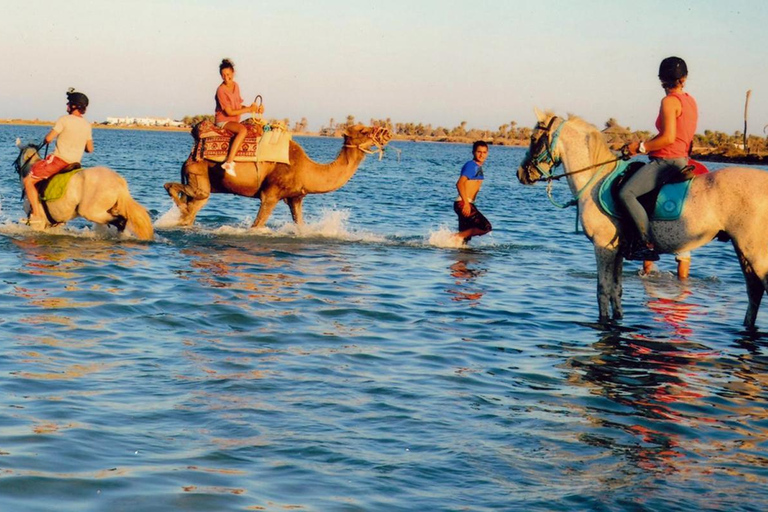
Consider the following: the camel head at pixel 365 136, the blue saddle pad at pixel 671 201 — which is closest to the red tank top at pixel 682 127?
the blue saddle pad at pixel 671 201

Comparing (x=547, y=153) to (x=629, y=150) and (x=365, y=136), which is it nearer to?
(x=629, y=150)

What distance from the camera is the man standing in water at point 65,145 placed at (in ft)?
46.4

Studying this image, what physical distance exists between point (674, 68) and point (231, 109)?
7930 mm

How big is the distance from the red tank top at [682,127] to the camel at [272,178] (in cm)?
698

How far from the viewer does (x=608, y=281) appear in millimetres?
10781

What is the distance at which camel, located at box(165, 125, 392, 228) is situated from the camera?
→ 644 inches

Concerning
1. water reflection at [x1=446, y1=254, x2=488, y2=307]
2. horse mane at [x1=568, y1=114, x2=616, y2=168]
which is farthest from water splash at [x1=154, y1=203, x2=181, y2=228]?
horse mane at [x1=568, y1=114, x2=616, y2=168]

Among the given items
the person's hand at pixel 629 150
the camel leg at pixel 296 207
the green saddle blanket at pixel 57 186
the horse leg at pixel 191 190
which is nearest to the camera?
the person's hand at pixel 629 150

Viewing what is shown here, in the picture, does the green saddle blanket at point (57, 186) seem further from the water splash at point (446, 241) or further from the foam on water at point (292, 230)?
the water splash at point (446, 241)

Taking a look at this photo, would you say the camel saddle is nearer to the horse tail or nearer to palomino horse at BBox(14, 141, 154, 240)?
the horse tail

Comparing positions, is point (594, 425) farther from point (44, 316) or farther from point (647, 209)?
point (44, 316)

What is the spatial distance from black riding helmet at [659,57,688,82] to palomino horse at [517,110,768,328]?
99 cm

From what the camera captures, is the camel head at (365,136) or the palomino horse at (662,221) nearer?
the palomino horse at (662,221)

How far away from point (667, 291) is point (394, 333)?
507 cm
